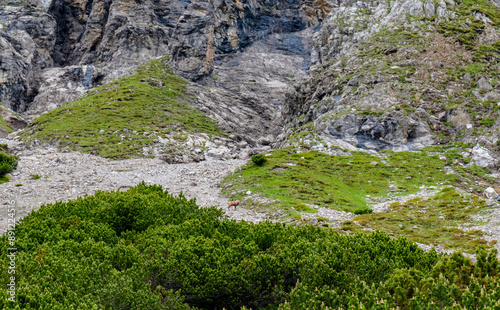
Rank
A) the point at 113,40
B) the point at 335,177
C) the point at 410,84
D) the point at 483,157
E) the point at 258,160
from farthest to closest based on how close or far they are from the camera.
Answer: the point at 113,40
the point at 410,84
the point at 483,157
the point at 258,160
the point at 335,177

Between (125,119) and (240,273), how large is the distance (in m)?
84.0

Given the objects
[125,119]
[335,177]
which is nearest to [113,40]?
[125,119]

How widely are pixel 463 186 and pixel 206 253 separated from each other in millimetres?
40082

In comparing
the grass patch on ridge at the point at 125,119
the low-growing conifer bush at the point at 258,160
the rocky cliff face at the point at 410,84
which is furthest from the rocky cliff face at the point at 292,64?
the low-growing conifer bush at the point at 258,160

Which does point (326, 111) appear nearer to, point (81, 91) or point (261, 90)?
point (261, 90)

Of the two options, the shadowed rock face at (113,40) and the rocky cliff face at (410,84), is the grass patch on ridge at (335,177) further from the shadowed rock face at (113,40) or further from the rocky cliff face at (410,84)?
the shadowed rock face at (113,40)

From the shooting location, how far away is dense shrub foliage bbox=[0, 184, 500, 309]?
1049cm

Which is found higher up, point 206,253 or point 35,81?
point 206,253

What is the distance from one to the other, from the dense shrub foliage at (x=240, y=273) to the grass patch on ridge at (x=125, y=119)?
56.7 metres

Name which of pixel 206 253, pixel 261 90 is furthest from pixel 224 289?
pixel 261 90

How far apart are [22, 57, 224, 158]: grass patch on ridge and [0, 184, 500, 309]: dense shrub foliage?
56747 millimetres

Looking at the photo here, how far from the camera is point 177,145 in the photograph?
3162 inches

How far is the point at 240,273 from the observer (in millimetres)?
13570

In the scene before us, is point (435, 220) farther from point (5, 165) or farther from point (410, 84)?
point (410, 84)
